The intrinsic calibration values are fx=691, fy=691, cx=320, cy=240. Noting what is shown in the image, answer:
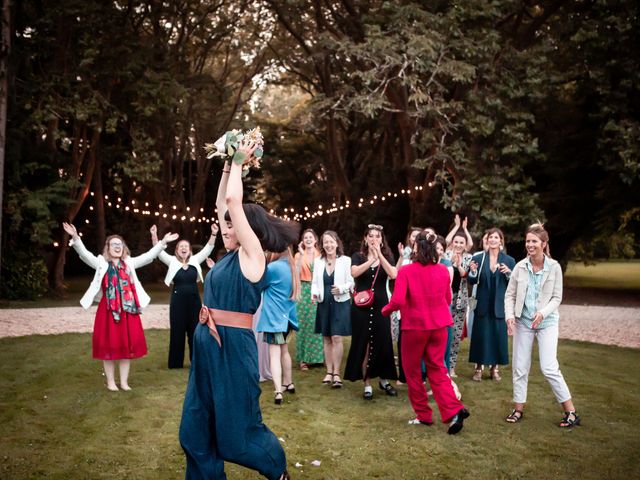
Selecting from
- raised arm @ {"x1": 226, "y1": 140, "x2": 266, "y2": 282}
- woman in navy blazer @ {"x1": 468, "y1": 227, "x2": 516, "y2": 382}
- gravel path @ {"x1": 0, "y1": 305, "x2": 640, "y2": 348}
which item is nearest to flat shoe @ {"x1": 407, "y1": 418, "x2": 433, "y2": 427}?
woman in navy blazer @ {"x1": 468, "y1": 227, "x2": 516, "y2": 382}

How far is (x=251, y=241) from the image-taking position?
3709 millimetres

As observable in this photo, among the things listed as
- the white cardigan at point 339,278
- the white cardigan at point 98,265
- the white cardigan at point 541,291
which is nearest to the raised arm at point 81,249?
the white cardigan at point 98,265

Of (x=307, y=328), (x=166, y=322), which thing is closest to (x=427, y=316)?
(x=307, y=328)

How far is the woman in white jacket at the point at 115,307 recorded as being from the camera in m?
7.96

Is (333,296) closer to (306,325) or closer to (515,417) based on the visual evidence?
(306,325)

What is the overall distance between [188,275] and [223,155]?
18.8ft

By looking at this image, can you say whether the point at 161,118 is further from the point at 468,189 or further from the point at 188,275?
the point at 188,275

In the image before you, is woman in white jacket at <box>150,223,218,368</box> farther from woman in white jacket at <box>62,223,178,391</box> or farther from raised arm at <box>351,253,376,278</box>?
raised arm at <box>351,253,376,278</box>

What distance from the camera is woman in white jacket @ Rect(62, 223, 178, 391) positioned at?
796 centimetres

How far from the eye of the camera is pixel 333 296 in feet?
28.3

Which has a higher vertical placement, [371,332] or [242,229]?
[242,229]

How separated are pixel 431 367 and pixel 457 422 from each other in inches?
21.6

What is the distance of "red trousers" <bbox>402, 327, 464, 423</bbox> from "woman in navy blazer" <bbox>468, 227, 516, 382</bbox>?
2.48 m

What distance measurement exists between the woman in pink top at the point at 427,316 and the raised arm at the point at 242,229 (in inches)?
115
